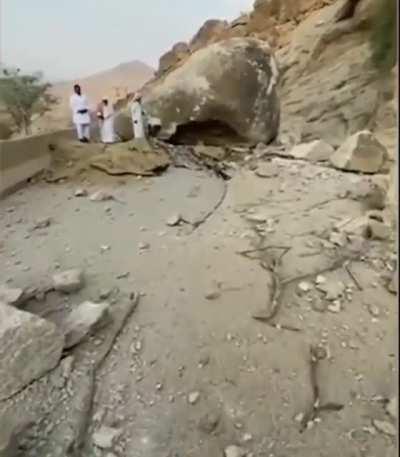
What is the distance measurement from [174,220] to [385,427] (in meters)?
2.44

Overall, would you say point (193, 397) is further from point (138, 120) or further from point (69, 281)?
point (138, 120)

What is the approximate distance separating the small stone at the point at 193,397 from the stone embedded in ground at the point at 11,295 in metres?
1.27

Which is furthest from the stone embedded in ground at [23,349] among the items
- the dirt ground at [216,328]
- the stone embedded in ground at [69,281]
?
the stone embedded in ground at [69,281]

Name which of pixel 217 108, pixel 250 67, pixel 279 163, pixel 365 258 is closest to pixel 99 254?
pixel 365 258

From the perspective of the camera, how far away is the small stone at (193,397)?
318 cm

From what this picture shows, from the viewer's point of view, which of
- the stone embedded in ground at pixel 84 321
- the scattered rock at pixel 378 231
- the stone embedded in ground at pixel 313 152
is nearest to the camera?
the stone embedded in ground at pixel 84 321

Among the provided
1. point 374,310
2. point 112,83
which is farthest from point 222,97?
point 112,83

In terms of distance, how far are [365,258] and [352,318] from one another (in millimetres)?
759

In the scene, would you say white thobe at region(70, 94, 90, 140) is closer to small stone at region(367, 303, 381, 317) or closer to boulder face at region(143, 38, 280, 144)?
boulder face at region(143, 38, 280, 144)

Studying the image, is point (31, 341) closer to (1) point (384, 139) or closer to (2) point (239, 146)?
(2) point (239, 146)

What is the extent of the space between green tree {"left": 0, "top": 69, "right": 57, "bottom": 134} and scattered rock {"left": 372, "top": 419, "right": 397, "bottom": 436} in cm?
1008

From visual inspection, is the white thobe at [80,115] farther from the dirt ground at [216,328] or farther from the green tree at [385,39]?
the green tree at [385,39]

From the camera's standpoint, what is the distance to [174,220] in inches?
193

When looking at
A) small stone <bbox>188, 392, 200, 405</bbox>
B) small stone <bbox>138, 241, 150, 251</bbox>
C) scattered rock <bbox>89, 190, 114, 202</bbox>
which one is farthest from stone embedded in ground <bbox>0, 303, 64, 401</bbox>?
scattered rock <bbox>89, 190, 114, 202</bbox>
